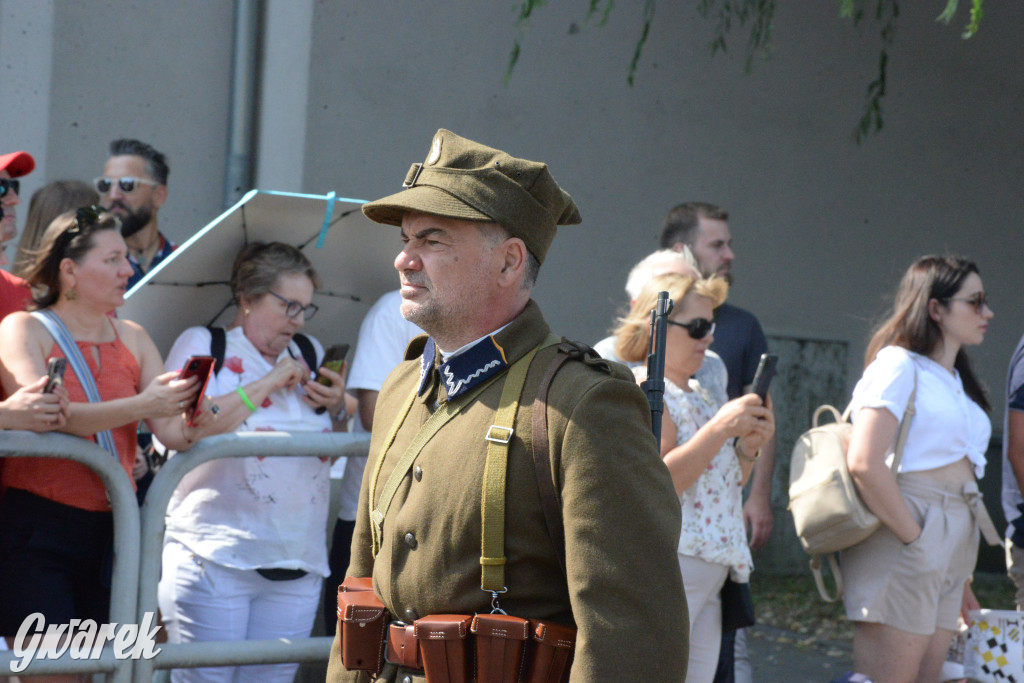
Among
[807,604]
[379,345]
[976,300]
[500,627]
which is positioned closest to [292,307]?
Result: [379,345]

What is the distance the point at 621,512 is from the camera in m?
1.92

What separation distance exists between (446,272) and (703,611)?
203 centimetres

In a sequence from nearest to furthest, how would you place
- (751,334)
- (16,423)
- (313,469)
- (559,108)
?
Result: 1. (16,423)
2. (313,469)
3. (751,334)
4. (559,108)

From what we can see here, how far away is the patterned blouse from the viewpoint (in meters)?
3.60

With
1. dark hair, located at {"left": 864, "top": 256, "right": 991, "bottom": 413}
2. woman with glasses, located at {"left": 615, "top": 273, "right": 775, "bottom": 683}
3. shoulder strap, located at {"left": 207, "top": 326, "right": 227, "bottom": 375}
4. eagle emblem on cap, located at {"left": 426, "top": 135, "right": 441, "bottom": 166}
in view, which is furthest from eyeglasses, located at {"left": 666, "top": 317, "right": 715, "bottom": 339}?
eagle emblem on cap, located at {"left": 426, "top": 135, "right": 441, "bottom": 166}

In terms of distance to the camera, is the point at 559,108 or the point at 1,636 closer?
the point at 1,636

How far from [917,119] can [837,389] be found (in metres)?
2.20

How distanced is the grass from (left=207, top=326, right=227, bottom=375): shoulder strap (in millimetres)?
4220

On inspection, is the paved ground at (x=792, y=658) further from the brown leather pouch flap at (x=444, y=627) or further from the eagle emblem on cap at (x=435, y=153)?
the eagle emblem on cap at (x=435, y=153)

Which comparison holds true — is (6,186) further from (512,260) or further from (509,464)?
(509,464)

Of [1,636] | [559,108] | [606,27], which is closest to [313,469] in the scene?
[1,636]

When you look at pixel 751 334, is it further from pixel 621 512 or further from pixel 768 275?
pixel 768 275

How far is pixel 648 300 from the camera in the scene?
12.3 ft

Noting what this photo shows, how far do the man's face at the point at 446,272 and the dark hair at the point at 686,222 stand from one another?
3023 millimetres
